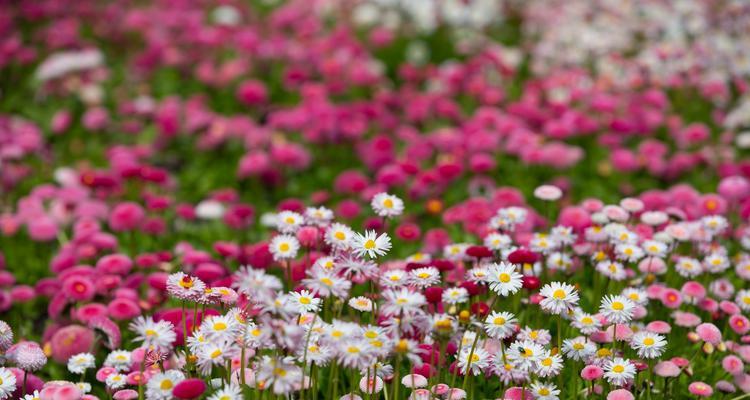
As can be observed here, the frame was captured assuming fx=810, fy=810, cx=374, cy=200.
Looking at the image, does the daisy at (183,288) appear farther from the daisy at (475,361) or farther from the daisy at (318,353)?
the daisy at (475,361)

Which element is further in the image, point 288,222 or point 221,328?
point 288,222

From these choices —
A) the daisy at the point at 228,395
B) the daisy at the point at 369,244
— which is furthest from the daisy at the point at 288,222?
the daisy at the point at 228,395

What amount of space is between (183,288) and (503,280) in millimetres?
783

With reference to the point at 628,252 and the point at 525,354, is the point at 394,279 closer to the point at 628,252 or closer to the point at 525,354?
the point at 525,354

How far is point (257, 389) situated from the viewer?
1.92 m

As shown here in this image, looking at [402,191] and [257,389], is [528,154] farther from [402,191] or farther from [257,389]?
[257,389]

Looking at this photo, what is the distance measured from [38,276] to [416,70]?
3.00 m

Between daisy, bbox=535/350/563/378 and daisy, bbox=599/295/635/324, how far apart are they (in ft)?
0.63

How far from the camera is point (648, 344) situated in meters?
2.08

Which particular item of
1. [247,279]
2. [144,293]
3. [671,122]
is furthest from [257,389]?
[671,122]

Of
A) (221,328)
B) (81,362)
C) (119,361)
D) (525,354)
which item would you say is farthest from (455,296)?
(81,362)

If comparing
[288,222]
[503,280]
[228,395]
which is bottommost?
[228,395]

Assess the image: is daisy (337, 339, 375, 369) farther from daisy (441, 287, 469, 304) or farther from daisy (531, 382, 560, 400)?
daisy (531, 382, 560, 400)

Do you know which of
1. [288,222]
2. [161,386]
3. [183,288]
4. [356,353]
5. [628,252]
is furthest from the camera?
[628,252]
